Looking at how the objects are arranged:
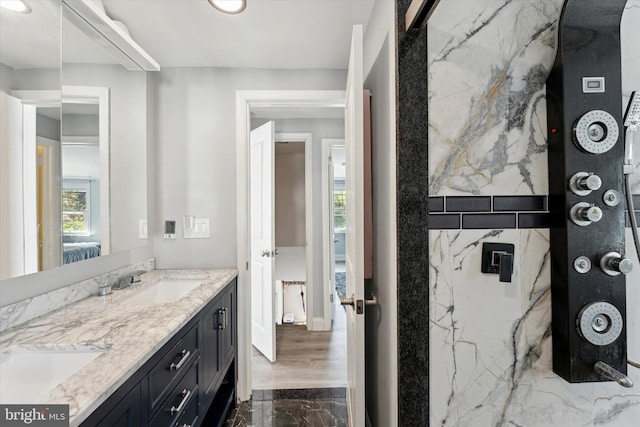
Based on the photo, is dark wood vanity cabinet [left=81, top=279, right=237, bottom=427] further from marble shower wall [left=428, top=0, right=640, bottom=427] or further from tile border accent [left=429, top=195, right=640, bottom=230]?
tile border accent [left=429, top=195, right=640, bottom=230]

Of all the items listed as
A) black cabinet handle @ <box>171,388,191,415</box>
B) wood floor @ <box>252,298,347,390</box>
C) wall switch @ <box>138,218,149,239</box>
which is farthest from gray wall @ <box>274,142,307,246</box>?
black cabinet handle @ <box>171,388,191,415</box>

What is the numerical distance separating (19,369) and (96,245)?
77cm

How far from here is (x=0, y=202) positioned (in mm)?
1094

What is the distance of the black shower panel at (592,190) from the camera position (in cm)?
105

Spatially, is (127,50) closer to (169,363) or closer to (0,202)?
(0,202)

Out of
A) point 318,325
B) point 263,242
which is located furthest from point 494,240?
point 318,325

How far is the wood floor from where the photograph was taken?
7.85ft

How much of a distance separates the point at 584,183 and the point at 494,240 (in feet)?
1.08

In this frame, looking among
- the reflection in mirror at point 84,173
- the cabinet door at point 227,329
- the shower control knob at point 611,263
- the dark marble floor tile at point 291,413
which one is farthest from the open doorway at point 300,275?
the shower control knob at point 611,263

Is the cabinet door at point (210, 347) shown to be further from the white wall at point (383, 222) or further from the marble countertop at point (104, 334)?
the white wall at point (383, 222)

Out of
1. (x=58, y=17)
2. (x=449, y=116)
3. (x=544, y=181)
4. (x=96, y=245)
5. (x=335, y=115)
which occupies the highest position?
(x=335, y=115)

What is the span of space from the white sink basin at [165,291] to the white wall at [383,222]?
42.3 inches

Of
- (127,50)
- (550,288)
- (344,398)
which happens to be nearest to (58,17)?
(127,50)

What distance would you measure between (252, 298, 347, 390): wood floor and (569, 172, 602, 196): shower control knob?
2024 mm
